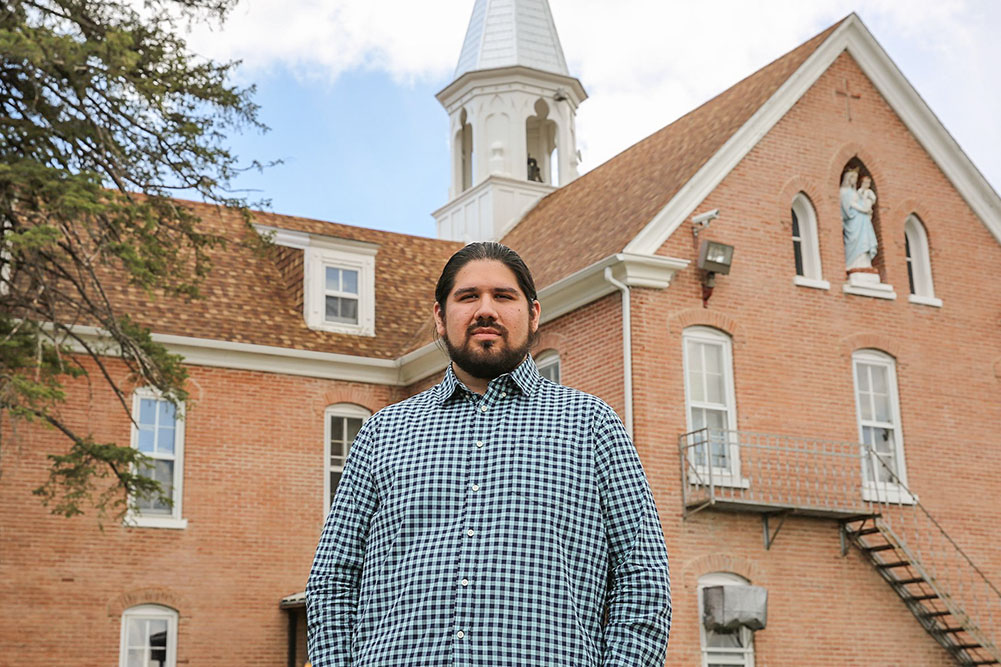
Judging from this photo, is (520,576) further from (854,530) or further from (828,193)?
(828,193)

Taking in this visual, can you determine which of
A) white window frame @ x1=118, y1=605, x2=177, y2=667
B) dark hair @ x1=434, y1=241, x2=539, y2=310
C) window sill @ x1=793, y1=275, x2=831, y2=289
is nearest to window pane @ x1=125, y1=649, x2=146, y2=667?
white window frame @ x1=118, y1=605, x2=177, y2=667

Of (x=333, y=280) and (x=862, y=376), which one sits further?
(x=333, y=280)

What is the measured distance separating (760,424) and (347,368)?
7381 mm

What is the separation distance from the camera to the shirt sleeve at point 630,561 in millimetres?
3066

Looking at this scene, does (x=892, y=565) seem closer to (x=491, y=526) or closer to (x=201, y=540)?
(x=201, y=540)

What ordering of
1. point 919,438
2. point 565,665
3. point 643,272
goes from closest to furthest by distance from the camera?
point 565,665, point 643,272, point 919,438

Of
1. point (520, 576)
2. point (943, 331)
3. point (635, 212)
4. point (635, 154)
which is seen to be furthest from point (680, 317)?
point (520, 576)

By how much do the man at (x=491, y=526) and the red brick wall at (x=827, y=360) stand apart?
12.4 meters

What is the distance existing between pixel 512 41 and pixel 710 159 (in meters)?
11.3

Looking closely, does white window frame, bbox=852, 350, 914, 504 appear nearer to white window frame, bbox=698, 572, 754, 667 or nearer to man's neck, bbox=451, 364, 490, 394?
white window frame, bbox=698, 572, 754, 667

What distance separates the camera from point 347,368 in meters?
21.0

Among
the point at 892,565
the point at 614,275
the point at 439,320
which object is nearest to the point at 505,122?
the point at 614,275

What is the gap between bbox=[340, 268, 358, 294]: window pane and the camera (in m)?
22.1

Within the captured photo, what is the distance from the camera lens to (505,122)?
88.3 ft
